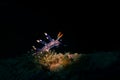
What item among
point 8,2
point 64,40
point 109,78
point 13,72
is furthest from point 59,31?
point 109,78

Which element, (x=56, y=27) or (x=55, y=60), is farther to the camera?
(x=56, y=27)

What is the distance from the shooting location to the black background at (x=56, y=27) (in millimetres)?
8039

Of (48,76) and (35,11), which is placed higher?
(35,11)

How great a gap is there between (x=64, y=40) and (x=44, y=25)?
76 cm

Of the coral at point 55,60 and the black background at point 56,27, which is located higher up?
the black background at point 56,27

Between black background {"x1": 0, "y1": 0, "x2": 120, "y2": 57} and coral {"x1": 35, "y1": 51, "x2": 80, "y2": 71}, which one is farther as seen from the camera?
black background {"x1": 0, "y1": 0, "x2": 120, "y2": 57}

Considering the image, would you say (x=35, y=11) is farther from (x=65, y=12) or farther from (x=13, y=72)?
(x=13, y=72)

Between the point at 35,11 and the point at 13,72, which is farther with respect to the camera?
the point at 35,11

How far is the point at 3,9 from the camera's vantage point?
26.5 feet

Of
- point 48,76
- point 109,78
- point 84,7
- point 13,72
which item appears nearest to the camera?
point 109,78

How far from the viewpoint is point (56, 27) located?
27.3 feet

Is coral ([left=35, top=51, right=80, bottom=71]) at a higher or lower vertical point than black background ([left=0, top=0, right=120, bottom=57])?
lower

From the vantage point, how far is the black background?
8.04 metres

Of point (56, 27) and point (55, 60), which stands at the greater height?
point (56, 27)
